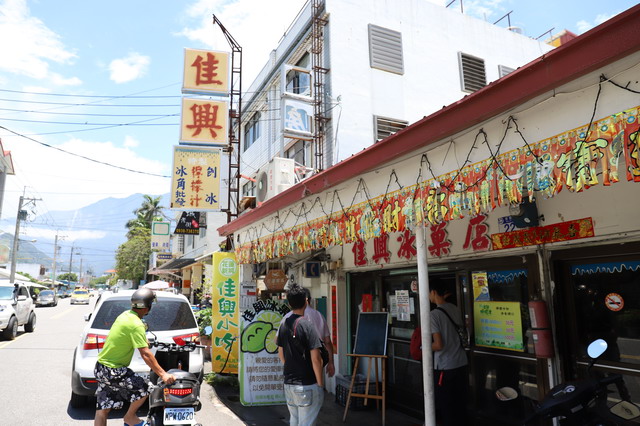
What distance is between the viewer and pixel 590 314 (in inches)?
180

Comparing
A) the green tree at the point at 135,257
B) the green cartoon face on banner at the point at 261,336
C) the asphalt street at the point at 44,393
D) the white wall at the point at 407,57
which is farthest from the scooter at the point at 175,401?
the green tree at the point at 135,257

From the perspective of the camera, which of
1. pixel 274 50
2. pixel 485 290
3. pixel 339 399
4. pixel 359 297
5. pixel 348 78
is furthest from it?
pixel 274 50

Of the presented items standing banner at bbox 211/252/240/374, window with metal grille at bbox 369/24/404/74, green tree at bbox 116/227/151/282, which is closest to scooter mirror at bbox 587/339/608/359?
standing banner at bbox 211/252/240/374

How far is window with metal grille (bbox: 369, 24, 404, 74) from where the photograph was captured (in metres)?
13.4

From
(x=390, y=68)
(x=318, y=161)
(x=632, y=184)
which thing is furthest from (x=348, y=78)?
(x=632, y=184)

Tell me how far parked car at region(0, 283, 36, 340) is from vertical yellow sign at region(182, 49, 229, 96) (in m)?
9.52

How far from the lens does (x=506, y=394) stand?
529cm

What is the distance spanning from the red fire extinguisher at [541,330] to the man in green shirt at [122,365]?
3843 mm

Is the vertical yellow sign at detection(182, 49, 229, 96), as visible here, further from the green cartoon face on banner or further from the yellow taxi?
the yellow taxi

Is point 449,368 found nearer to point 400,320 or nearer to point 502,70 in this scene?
point 400,320

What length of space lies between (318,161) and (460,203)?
29.9 feet

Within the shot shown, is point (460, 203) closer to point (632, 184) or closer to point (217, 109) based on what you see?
point (632, 184)

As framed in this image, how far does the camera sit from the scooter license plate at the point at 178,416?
4.43m

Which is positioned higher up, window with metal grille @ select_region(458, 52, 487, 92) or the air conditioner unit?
window with metal grille @ select_region(458, 52, 487, 92)
